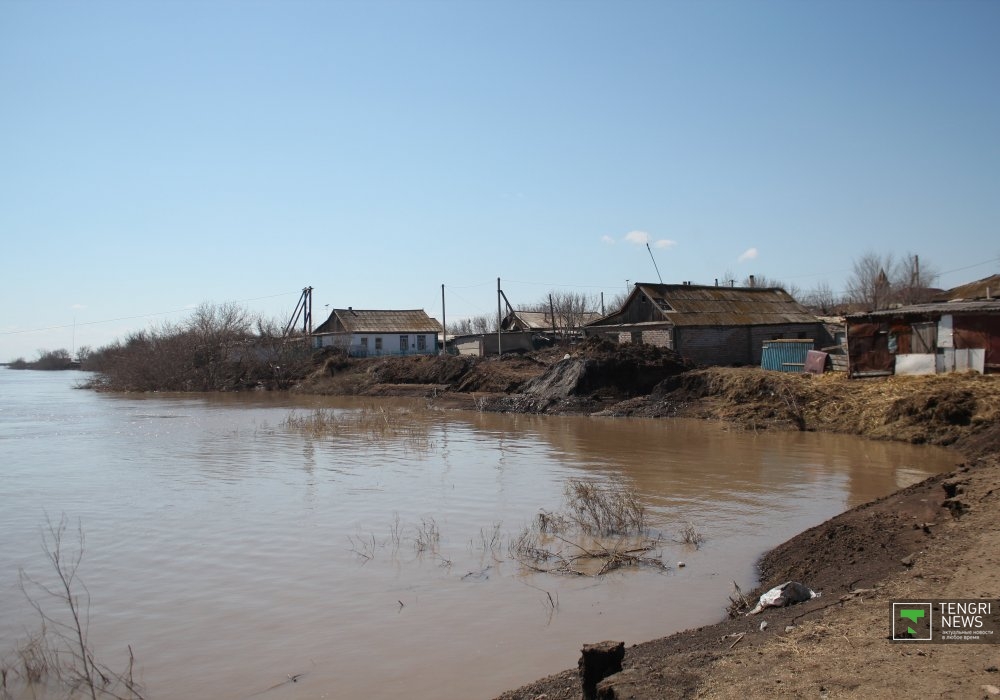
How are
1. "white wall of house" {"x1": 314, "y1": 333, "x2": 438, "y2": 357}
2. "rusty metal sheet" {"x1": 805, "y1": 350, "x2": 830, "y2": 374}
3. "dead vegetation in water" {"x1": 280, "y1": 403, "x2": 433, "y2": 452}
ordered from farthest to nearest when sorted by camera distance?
"white wall of house" {"x1": 314, "y1": 333, "x2": 438, "y2": 357}, "rusty metal sheet" {"x1": 805, "y1": 350, "x2": 830, "y2": 374}, "dead vegetation in water" {"x1": 280, "y1": 403, "x2": 433, "y2": 452}

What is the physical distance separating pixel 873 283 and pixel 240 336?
166ft

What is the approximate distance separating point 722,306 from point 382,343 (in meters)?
30.3

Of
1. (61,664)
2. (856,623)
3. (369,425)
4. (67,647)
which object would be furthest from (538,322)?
(856,623)

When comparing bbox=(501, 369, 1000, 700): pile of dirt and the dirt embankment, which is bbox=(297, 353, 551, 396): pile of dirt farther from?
bbox=(501, 369, 1000, 700): pile of dirt

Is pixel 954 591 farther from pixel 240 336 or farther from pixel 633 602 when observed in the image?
pixel 240 336

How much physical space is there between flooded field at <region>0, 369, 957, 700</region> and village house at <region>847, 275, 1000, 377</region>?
4827mm

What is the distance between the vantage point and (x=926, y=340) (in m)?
22.9

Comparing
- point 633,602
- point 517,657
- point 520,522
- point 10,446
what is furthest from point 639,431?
point 10,446

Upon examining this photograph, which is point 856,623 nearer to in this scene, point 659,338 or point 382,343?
point 659,338

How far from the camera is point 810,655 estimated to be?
4.74 m

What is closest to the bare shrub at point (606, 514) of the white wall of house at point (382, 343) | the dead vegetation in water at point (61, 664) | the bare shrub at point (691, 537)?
the bare shrub at point (691, 537)

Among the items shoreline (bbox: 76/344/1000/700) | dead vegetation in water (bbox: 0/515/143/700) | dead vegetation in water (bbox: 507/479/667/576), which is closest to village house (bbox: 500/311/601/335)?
shoreline (bbox: 76/344/1000/700)

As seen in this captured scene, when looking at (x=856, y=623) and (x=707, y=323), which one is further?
(x=707, y=323)

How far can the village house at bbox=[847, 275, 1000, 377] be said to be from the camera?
2109 cm
